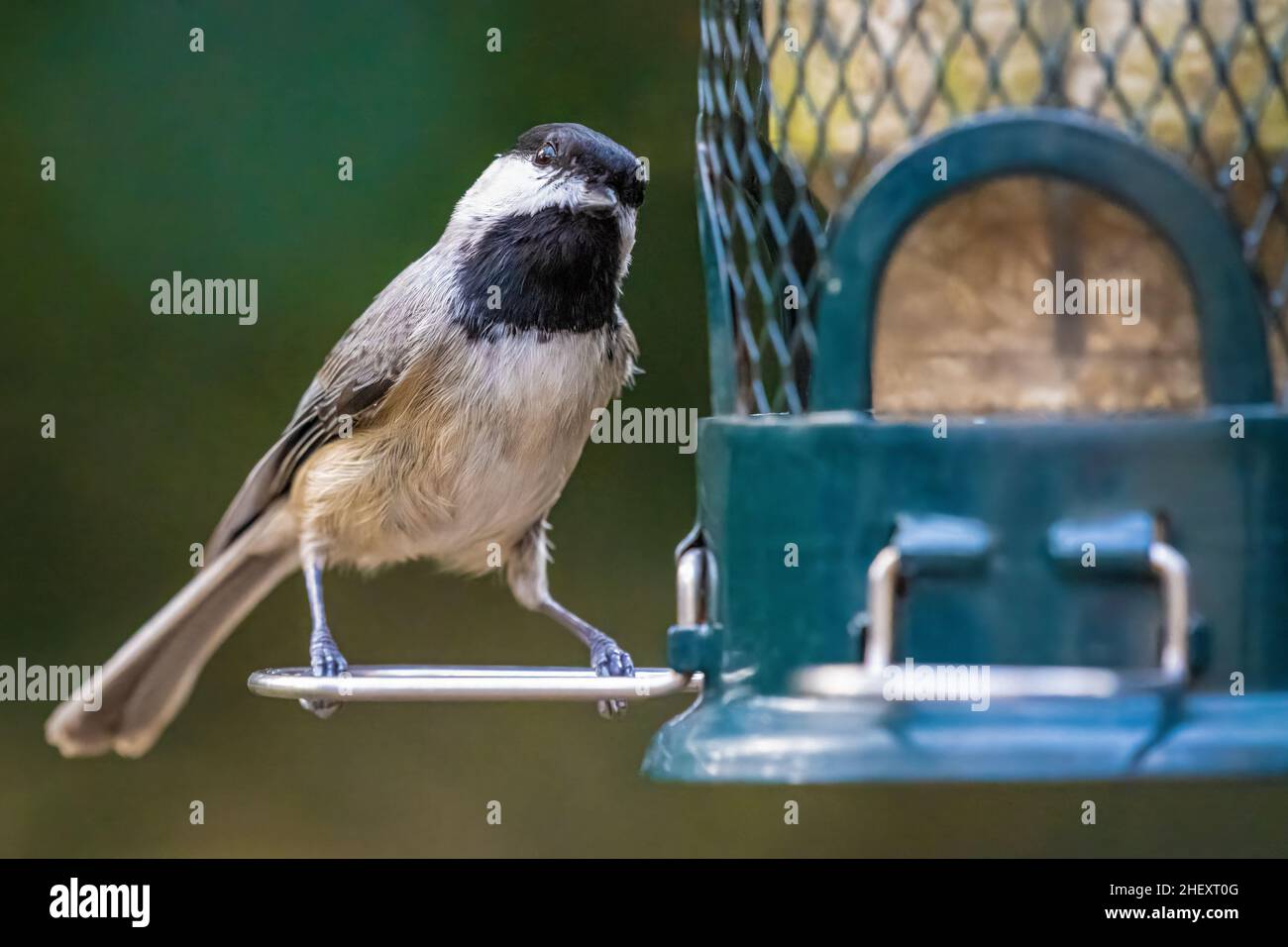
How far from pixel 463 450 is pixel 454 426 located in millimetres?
39

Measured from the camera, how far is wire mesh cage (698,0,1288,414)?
6.15 feet

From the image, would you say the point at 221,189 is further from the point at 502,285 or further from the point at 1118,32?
the point at 1118,32

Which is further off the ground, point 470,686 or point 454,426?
point 454,426

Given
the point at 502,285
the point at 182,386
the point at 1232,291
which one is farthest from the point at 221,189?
the point at 1232,291

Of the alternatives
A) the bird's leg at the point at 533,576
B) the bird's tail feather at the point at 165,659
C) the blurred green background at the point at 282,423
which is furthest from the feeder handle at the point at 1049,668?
the blurred green background at the point at 282,423

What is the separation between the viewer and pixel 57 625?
12.9 feet

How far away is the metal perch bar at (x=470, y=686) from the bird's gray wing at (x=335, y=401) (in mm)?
895

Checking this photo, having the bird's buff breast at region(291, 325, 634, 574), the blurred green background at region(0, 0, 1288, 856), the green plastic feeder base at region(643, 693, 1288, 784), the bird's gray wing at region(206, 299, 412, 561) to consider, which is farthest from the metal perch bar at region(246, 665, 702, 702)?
the blurred green background at region(0, 0, 1288, 856)

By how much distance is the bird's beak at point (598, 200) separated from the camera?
2602 mm

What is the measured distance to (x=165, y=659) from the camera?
317 cm

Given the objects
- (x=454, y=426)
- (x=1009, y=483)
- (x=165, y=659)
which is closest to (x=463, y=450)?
(x=454, y=426)

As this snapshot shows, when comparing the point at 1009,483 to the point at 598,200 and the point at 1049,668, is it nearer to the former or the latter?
the point at 1049,668

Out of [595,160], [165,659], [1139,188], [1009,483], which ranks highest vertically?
[595,160]

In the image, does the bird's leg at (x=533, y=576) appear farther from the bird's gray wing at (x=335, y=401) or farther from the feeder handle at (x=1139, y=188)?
the feeder handle at (x=1139, y=188)
